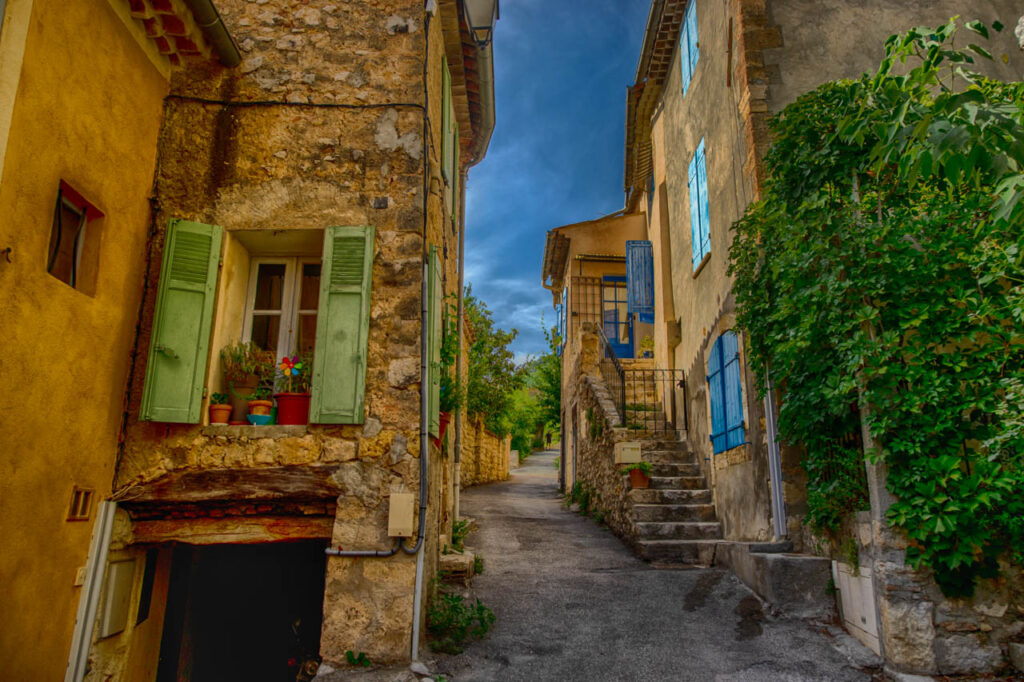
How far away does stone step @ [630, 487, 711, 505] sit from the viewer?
8.02 metres

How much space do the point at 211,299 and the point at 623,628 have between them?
4091mm

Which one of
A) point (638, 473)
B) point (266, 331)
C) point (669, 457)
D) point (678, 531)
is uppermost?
point (266, 331)

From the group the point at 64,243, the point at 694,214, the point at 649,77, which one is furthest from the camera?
the point at 649,77

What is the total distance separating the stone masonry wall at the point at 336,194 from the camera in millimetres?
4426

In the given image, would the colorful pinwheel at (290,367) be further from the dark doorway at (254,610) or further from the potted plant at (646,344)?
the potted plant at (646,344)

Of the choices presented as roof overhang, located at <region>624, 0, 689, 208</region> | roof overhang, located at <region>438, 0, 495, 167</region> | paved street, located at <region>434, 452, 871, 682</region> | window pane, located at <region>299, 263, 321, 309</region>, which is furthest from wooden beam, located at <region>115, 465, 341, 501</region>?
roof overhang, located at <region>624, 0, 689, 208</region>

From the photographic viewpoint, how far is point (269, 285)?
5367 millimetres

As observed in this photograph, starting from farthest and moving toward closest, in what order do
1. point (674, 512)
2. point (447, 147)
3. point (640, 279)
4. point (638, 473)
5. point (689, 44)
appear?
1. point (640, 279)
2. point (689, 44)
3. point (638, 473)
4. point (674, 512)
5. point (447, 147)

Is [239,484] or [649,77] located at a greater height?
[649,77]

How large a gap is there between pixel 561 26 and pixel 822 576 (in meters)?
144

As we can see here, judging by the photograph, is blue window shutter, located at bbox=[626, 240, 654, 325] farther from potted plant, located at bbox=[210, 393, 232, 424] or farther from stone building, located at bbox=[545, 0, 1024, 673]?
potted plant, located at bbox=[210, 393, 232, 424]

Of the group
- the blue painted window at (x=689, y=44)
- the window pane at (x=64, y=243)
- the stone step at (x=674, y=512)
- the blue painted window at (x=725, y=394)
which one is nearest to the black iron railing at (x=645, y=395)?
the blue painted window at (x=725, y=394)

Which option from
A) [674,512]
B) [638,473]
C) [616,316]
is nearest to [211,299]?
[638,473]

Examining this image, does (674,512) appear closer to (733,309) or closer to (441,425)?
(733,309)
